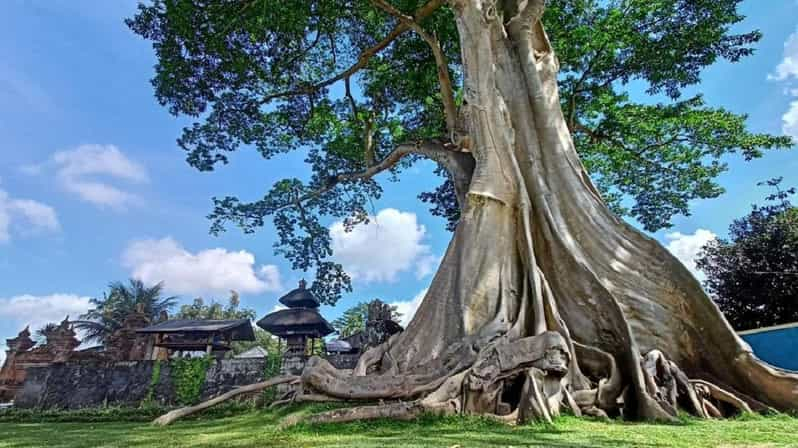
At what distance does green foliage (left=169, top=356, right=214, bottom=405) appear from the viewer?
9.88 meters

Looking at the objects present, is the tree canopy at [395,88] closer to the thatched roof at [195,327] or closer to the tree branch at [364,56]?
the tree branch at [364,56]

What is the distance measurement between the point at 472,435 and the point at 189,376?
886 centimetres

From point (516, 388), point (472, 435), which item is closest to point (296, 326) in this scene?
point (516, 388)

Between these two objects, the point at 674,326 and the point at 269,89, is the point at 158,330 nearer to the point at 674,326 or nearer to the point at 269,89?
the point at 269,89

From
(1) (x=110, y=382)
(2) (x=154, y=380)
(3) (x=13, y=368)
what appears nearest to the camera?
(2) (x=154, y=380)

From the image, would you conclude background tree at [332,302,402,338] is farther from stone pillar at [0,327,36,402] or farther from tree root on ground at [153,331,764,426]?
tree root on ground at [153,331,764,426]

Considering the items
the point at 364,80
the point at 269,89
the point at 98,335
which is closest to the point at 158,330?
the point at 269,89

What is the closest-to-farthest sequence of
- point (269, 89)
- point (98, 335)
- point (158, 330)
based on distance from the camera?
point (269, 89), point (158, 330), point (98, 335)

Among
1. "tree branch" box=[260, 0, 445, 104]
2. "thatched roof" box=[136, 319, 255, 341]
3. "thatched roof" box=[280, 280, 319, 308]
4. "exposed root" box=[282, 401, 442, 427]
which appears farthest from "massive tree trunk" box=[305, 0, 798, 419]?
"thatched roof" box=[280, 280, 319, 308]

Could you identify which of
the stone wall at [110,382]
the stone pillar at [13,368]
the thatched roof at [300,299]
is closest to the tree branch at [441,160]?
the stone wall at [110,382]

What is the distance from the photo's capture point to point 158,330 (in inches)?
571

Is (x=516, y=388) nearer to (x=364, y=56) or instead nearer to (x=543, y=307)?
(x=543, y=307)

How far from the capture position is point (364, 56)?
28.9 ft

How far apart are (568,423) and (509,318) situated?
1458 mm
